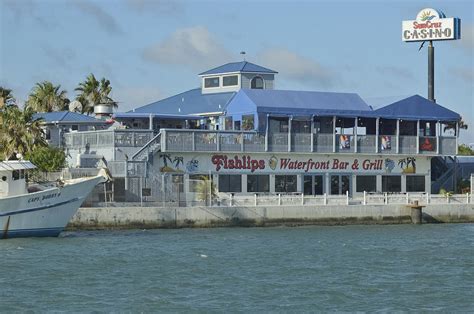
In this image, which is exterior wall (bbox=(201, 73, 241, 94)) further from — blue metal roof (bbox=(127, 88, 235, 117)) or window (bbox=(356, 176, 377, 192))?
window (bbox=(356, 176, 377, 192))

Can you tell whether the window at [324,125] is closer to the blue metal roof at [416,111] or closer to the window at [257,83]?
the blue metal roof at [416,111]

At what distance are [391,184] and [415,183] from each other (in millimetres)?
1807

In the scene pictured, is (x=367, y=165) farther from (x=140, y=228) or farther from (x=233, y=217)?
(x=140, y=228)

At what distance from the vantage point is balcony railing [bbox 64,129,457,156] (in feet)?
224

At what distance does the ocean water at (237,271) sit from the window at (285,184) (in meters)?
10.2

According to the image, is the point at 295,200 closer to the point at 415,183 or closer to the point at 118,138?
the point at 118,138

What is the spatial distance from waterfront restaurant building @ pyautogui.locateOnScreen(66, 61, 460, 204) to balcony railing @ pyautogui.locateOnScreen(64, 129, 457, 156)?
2.2 inches

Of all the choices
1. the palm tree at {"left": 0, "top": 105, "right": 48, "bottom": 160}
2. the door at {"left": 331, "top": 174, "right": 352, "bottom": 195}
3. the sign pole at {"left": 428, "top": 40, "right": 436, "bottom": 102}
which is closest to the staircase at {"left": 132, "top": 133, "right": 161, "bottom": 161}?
the palm tree at {"left": 0, "top": 105, "right": 48, "bottom": 160}

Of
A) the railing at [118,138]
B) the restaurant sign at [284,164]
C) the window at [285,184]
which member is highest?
the railing at [118,138]

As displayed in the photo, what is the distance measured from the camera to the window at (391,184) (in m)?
75.6

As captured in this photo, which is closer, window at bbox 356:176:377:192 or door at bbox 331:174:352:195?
door at bbox 331:174:352:195

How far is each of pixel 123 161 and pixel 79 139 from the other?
7.20 metres

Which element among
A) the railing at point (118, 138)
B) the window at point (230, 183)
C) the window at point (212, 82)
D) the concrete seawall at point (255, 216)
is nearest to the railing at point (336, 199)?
the concrete seawall at point (255, 216)

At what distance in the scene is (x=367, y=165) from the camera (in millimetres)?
74812
